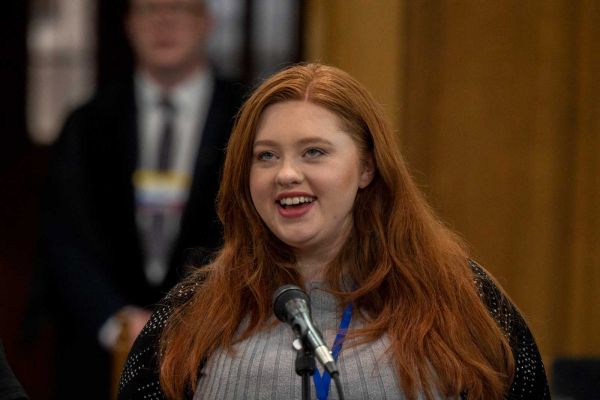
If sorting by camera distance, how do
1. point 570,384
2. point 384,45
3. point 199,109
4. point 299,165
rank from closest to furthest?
point 299,165 → point 570,384 → point 199,109 → point 384,45

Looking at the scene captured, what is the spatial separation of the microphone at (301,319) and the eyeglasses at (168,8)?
2467 mm

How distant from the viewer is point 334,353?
10.2 feet

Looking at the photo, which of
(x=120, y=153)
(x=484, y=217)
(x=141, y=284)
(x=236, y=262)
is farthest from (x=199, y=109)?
(x=236, y=262)

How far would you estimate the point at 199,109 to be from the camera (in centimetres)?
511

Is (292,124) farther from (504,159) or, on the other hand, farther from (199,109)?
(504,159)

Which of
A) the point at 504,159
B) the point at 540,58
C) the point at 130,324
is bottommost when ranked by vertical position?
the point at 130,324

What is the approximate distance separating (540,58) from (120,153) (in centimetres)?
191

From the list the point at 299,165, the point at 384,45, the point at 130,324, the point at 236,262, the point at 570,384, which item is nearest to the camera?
the point at 299,165

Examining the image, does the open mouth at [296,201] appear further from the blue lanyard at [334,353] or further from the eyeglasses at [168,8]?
the eyeglasses at [168,8]

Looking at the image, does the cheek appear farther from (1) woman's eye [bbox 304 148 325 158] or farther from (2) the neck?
(2) the neck

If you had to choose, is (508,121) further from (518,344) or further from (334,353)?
(334,353)

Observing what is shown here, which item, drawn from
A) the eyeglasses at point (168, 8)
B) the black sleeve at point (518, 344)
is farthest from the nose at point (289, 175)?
the eyeglasses at point (168, 8)

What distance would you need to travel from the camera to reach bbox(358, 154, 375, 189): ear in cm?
336

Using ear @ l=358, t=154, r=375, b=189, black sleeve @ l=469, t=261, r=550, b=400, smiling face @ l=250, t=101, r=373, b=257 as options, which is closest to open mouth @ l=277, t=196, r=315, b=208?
smiling face @ l=250, t=101, r=373, b=257
